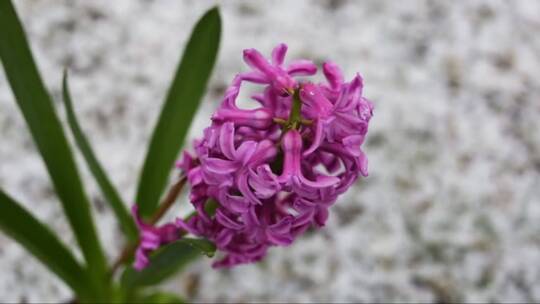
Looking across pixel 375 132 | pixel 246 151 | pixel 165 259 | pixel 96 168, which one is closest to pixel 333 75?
pixel 246 151

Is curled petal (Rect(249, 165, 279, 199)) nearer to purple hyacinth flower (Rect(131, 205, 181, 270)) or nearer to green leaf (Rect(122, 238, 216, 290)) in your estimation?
green leaf (Rect(122, 238, 216, 290))

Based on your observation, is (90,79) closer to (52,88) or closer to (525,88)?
(52,88)

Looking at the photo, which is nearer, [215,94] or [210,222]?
[210,222]

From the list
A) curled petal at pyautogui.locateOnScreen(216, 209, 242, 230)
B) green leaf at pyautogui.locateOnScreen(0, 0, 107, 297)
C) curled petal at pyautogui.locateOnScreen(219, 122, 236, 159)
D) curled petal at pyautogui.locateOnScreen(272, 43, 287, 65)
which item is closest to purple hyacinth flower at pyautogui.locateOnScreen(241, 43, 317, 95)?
curled petal at pyautogui.locateOnScreen(272, 43, 287, 65)

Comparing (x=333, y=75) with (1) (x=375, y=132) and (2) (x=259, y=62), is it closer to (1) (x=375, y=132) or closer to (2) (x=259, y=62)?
(2) (x=259, y=62)

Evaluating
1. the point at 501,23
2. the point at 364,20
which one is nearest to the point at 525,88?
the point at 501,23

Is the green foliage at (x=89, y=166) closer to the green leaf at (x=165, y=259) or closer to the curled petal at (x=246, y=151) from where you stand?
the green leaf at (x=165, y=259)
